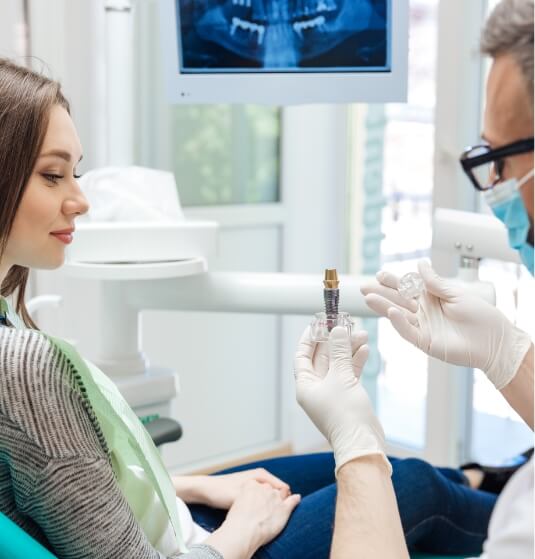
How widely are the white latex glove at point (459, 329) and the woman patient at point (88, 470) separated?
0.25ft

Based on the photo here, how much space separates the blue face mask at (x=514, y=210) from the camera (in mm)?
985

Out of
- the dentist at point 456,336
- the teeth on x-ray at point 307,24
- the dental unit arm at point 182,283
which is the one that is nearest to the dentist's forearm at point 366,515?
the dentist at point 456,336

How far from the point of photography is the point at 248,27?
5.80 feet

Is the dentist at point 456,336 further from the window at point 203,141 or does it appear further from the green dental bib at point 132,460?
the window at point 203,141

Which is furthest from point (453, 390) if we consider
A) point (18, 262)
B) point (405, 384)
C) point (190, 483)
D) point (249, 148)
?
point (18, 262)

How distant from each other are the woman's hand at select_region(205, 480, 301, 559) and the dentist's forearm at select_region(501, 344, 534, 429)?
0.41 metres

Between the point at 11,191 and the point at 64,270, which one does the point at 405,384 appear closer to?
the point at 64,270

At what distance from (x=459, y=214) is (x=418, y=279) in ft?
1.74

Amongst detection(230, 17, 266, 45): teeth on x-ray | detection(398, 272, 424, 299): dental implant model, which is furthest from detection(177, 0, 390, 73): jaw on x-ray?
detection(398, 272, 424, 299): dental implant model

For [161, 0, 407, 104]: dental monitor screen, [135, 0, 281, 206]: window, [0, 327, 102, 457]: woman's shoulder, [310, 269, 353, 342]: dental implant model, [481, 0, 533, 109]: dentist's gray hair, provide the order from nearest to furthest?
[481, 0, 533, 109]: dentist's gray hair
[0, 327, 102, 457]: woman's shoulder
[310, 269, 353, 342]: dental implant model
[161, 0, 407, 104]: dental monitor screen
[135, 0, 281, 206]: window

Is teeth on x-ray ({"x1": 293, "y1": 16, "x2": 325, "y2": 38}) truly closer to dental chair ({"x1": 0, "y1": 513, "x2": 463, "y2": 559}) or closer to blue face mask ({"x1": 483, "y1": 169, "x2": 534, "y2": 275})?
blue face mask ({"x1": 483, "y1": 169, "x2": 534, "y2": 275})

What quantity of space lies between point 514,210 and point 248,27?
924mm

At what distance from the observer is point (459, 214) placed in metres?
1.76

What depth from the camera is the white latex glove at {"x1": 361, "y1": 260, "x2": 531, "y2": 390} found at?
114 centimetres
